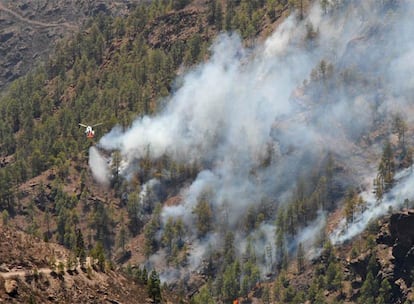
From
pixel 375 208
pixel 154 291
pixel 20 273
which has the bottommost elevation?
pixel 20 273

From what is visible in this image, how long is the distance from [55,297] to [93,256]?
609 inches

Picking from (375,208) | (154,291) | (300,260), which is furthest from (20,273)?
(375,208)

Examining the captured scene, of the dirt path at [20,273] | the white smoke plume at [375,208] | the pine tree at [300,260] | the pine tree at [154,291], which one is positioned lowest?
the dirt path at [20,273]

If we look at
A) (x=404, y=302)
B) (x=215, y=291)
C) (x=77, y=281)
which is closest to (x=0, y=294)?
(x=77, y=281)

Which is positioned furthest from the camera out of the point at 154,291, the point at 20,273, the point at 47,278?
the point at 154,291

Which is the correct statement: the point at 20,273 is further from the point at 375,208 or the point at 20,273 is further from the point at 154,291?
the point at 375,208

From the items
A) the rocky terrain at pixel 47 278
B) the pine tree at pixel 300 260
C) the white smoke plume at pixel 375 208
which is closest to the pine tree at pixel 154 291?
the rocky terrain at pixel 47 278

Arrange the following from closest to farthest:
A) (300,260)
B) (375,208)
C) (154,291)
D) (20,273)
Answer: (20,273)
(154,291)
(300,260)
(375,208)

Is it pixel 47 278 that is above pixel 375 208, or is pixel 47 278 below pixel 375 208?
below

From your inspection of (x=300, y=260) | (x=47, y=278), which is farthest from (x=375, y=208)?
(x=47, y=278)

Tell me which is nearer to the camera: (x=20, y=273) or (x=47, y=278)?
(x=20, y=273)

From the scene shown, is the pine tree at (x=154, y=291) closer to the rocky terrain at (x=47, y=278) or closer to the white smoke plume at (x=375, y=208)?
the rocky terrain at (x=47, y=278)

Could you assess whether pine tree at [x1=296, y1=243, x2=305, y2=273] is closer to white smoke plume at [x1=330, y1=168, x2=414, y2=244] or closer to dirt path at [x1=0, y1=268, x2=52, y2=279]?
white smoke plume at [x1=330, y1=168, x2=414, y2=244]

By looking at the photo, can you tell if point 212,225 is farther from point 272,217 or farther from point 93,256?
point 93,256
